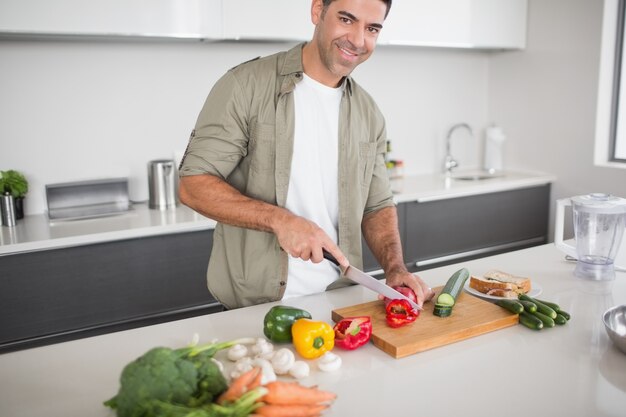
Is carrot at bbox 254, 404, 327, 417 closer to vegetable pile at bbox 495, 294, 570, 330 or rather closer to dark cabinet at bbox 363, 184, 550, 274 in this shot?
vegetable pile at bbox 495, 294, 570, 330

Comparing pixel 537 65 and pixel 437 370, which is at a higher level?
pixel 537 65

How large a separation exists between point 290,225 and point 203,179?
1.03 ft

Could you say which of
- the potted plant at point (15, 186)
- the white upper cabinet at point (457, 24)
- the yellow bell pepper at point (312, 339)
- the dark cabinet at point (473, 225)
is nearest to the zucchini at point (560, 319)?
the yellow bell pepper at point (312, 339)

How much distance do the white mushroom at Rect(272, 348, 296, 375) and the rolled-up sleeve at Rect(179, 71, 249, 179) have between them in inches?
25.5

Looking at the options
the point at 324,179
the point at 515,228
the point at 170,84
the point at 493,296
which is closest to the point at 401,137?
the point at 515,228

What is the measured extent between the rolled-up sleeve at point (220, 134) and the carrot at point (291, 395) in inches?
31.5

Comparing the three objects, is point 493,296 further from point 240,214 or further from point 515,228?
point 515,228

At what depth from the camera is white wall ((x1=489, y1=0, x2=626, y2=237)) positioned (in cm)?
348

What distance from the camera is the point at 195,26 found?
8.92ft

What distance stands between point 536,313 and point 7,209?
86.3 inches

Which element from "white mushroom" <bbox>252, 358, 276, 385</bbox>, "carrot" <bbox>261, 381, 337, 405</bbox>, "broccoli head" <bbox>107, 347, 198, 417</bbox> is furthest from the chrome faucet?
"broccoli head" <bbox>107, 347, 198, 417</bbox>

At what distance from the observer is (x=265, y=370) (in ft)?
3.60

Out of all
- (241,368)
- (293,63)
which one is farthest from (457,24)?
(241,368)

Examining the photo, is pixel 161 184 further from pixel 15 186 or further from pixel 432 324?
pixel 432 324
